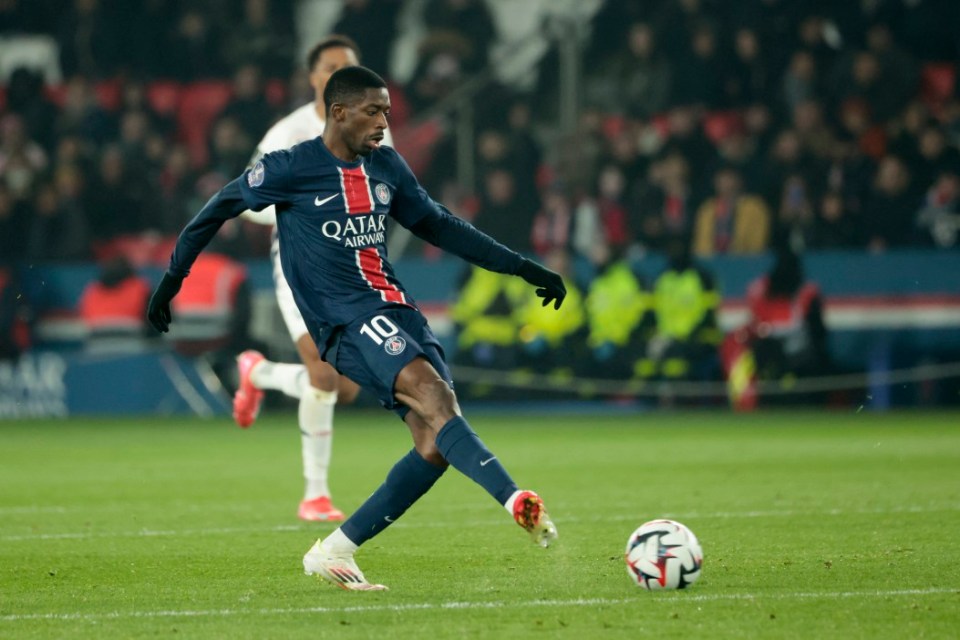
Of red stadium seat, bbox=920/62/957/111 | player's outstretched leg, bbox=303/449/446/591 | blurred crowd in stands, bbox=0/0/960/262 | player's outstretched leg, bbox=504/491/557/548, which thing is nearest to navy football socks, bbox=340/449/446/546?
player's outstretched leg, bbox=303/449/446/591

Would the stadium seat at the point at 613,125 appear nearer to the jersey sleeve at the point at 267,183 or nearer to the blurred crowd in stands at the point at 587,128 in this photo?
the blurred crowd in stands at the point at 587,128

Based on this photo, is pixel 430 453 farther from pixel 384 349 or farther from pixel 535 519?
pixel 535 519

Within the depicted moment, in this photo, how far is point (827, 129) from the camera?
17.3 m

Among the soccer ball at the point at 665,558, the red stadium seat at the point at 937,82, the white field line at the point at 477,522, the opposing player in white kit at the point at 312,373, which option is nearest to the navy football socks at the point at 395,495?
the soccer ball at the point at 665,558

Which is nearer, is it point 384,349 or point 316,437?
point 384,349

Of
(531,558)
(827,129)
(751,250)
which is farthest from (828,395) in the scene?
(531,558)

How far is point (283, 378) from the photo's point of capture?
9047mm

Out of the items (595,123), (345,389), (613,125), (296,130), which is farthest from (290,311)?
(613,125)

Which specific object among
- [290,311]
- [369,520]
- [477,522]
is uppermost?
[290,311]

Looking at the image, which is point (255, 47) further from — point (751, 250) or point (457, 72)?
point (751, 250)

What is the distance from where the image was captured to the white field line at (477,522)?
7738 mm

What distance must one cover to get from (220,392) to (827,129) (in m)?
7.12

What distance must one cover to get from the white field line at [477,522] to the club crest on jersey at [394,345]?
85.7 inches

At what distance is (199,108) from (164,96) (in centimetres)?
55
